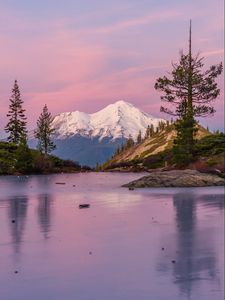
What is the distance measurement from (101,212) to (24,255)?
8.99 meters

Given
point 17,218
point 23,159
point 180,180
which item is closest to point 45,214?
point 17,218

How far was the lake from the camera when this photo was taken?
8391mm

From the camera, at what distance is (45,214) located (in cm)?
1995

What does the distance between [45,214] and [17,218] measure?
4.81 feet

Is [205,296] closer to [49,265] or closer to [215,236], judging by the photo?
[49,265]

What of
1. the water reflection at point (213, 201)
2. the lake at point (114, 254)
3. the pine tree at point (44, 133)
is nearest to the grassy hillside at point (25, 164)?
the pine tree at point (44, 133)

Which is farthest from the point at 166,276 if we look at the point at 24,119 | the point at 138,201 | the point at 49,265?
the point at 24,119

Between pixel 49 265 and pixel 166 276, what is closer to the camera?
pixel 166 276

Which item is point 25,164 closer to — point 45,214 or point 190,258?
point 45,214

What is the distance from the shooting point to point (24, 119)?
411 ft

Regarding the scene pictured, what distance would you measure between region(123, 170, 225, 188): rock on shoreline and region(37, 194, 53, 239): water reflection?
10408 mm

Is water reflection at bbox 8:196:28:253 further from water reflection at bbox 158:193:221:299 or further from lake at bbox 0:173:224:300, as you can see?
water reflection at bbox 158:193:221:299

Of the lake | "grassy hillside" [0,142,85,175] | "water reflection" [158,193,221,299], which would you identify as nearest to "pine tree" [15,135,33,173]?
"grassy hillside" [0,142,85,175]

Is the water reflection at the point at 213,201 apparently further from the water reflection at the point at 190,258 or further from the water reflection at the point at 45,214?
the water reflection at the point at 45,214
